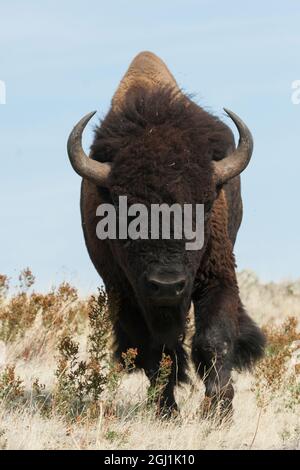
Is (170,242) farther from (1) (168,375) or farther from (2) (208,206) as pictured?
(1) (168,375)

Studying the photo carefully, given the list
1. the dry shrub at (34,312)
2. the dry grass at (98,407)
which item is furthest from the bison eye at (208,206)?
the dry shrub at (34,312)

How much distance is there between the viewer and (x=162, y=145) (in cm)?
736

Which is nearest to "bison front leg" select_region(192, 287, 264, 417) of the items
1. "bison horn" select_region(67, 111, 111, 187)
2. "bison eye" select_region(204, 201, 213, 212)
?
"bison eye" select_region(204, 201, 213, 212)

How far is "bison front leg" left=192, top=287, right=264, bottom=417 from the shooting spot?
786cm

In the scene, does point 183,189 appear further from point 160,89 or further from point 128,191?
point 160,89

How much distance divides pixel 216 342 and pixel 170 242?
1184mm

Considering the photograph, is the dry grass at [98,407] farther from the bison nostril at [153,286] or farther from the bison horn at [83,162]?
the bison horn at [83,162]

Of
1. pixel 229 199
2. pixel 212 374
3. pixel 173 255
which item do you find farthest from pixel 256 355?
pixel 173 255

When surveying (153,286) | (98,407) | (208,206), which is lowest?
(98,407)

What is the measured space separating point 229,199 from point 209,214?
1195 millimetres

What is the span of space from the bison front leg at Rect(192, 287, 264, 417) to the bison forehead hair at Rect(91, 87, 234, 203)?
3.01 feet

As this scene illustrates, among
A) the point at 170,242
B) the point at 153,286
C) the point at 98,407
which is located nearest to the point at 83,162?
the point at 170,242

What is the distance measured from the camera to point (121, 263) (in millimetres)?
7734

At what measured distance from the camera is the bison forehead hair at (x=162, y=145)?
23.7 ft
